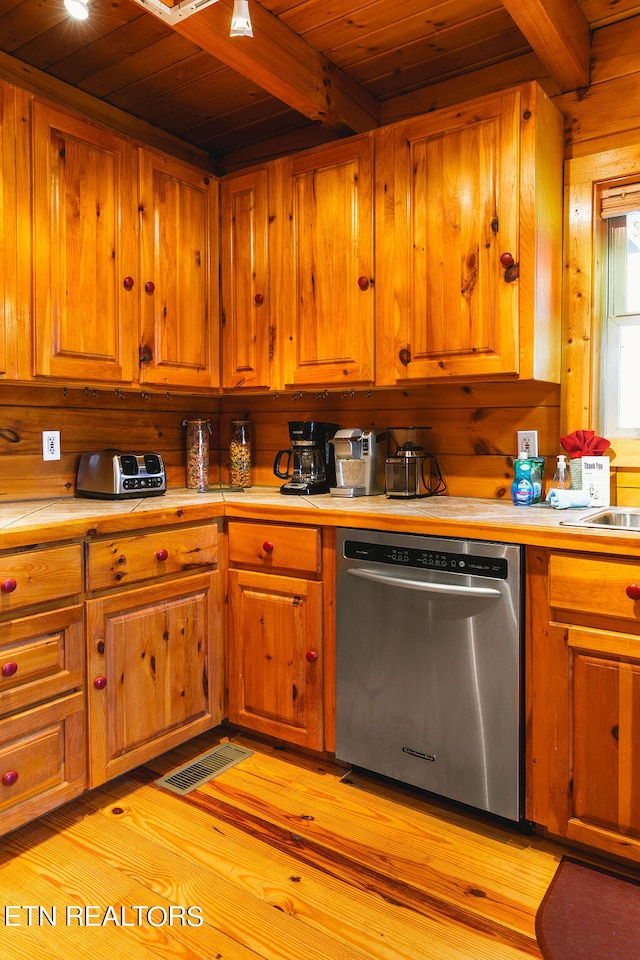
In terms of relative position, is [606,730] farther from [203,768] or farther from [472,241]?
[472,241]

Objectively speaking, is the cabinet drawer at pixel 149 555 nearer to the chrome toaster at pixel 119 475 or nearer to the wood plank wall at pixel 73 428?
the chrome toaster at pixel 119 475

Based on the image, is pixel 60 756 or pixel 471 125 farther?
pixel 471 125

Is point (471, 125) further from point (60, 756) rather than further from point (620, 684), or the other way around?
point (60, 756)

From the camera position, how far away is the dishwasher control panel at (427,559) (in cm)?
186

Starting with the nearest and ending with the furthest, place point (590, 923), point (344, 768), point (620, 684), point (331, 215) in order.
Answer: point (590, 923) < point (620, 684) < point (344, 768) < point (331, 215)

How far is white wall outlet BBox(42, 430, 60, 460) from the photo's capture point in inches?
99.2

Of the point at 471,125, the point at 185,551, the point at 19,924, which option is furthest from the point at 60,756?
the point at 471,125

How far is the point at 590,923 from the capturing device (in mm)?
1553

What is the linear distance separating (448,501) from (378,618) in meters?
0.55

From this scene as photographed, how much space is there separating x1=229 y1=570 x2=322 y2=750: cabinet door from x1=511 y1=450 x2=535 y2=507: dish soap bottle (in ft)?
2.50

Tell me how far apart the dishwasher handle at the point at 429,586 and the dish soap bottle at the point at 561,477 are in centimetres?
59

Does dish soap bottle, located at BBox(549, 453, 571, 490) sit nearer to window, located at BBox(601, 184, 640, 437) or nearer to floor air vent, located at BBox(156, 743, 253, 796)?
window, located at BBox(601, 184, 640, 437)

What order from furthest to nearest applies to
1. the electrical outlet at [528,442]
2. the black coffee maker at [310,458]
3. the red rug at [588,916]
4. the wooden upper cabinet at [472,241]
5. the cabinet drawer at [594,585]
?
the black coffee maker at [310,458]
the electrical outlet at [528,442]
the wooden upper cabinet at [472,241]
the cabinet drawer at [594,585]
the red rug at [588,916]

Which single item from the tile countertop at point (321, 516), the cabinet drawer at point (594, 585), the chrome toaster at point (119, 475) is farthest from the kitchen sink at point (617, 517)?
the chrome toaster at point (119, 475)
